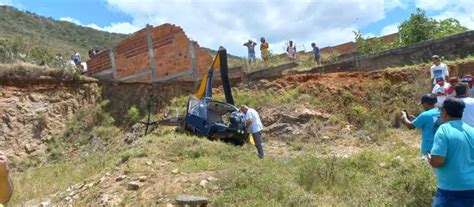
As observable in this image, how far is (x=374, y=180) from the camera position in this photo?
7.59m

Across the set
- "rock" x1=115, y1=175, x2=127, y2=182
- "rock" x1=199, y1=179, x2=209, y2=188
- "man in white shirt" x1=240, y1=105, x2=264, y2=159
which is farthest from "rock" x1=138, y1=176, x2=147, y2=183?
"man in white shirt" x1=240, y1=105, x2=264, y2=159

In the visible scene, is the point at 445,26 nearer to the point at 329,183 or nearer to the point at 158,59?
the point at 158,59

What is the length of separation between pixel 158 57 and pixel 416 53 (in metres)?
8.79

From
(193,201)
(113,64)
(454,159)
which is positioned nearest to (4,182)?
(193,201)

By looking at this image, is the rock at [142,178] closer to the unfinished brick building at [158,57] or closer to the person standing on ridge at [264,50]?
the unfinished brick building at [158,57]

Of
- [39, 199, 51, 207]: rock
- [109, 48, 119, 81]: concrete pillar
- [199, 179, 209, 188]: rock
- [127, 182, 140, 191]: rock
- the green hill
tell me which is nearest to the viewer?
[199, 179, 209, 188]: rock

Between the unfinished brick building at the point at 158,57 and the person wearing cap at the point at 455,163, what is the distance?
13.4 metres

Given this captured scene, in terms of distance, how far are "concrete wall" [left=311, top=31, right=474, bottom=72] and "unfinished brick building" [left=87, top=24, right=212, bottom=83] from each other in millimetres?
5091

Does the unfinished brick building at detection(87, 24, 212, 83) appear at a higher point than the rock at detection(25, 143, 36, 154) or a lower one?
higher

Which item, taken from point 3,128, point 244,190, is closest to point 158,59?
point 3,128

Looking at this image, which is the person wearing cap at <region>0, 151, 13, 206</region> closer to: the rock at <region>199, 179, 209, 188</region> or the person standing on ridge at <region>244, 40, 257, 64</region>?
the rock at <region>199, 179, 209, 188</region>

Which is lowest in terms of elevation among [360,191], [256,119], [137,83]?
[360,191]

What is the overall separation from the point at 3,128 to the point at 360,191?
544 inches

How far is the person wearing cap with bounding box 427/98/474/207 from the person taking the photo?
4414 mm
